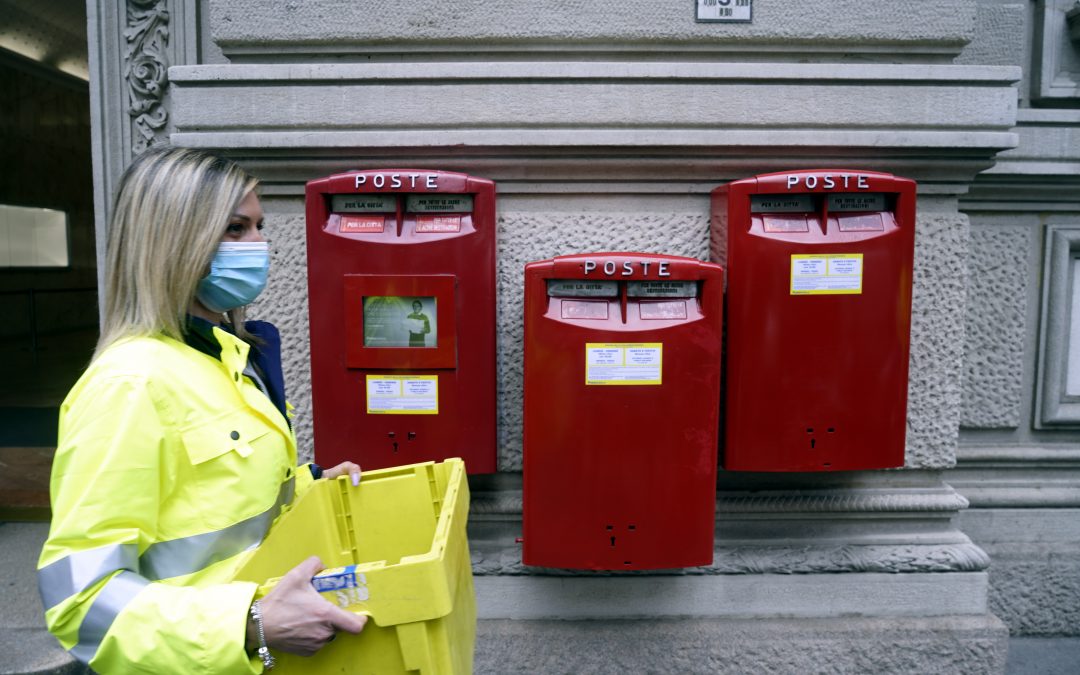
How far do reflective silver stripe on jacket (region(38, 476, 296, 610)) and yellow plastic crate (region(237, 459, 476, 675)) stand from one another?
0.04m

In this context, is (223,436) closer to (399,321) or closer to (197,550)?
(197,550)

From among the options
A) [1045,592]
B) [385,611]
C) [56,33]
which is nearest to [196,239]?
[385,611]

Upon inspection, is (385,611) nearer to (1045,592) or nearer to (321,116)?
(321,116)

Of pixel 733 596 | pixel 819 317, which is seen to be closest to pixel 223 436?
pixel 819 317

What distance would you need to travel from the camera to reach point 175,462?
48.9 inches

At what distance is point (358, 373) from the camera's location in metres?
2.34

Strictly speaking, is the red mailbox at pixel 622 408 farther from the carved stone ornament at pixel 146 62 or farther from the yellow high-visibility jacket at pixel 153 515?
the carved stone ornament at pixel 146 62

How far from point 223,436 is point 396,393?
1.04 meters

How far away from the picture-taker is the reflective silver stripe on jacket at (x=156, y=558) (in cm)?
112

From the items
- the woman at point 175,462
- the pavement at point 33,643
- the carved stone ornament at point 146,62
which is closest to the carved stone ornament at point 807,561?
the pavement at point 33,643

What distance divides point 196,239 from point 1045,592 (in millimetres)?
3726

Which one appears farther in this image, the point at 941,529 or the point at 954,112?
the point at 941,529

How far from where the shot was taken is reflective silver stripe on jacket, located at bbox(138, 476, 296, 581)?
1.25 metres

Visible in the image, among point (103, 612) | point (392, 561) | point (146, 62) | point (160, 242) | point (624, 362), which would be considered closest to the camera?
point (103, 612)
